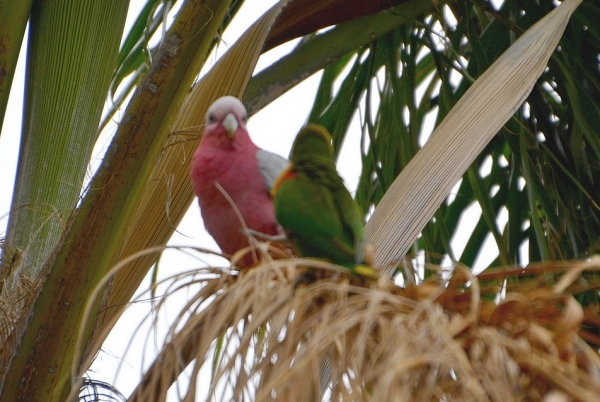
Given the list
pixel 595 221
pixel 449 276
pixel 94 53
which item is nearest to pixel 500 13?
pixel 595 221

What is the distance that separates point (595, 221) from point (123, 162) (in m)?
0.92

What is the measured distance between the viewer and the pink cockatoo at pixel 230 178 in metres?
1.57

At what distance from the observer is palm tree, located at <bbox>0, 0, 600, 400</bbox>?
76 centimetres

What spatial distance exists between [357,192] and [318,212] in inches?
31.2

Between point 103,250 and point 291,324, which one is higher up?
point 103,250

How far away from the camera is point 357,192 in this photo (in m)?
2.02

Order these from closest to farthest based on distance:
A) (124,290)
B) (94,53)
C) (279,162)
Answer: (124,290)
(94,53)
(279,162)

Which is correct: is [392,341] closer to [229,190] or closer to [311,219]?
[311,219]

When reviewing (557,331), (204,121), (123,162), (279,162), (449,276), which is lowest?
(557,331)

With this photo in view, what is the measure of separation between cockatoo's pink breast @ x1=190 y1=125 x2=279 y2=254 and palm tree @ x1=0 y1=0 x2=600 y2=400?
0.08 meters

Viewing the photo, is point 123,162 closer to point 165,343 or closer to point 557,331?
point 165,343

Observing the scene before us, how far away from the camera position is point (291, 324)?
31.3 inches

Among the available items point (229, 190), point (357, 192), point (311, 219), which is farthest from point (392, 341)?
point (357, 192)

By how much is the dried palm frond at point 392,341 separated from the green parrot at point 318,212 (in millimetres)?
233
